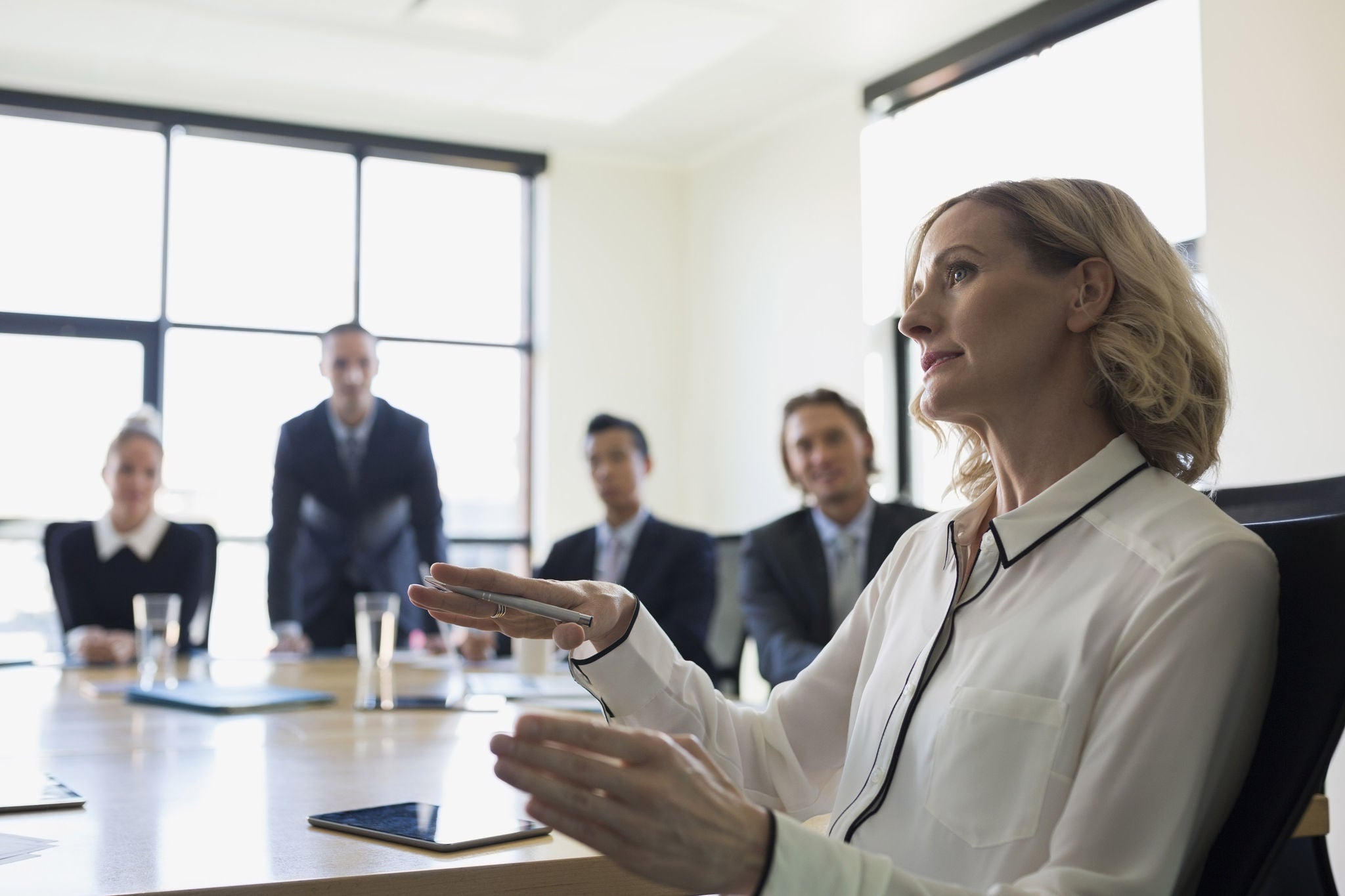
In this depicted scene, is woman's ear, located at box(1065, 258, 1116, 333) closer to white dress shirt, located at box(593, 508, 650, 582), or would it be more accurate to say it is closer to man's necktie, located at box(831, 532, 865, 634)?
man's necktie, located at box(831, 532, 865, 634)

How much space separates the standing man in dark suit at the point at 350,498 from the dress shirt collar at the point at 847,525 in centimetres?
129

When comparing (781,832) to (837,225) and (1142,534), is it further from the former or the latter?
(837,225)

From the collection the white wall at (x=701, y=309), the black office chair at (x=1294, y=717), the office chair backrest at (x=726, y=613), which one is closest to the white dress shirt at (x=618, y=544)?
the office chair backrest at (x=726, y=613)

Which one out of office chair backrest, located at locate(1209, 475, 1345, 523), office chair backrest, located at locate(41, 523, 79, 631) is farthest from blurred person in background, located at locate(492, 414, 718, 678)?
office chair backrest, located at locate(1209, 475, 1345, 523)

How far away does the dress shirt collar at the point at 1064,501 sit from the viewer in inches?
48.8

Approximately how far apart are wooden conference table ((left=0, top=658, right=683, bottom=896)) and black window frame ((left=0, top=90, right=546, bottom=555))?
14.0 ft

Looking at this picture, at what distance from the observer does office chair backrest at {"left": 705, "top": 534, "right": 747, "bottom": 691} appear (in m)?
4.23

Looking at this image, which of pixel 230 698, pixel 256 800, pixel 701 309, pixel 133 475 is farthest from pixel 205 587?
pixel 701 309

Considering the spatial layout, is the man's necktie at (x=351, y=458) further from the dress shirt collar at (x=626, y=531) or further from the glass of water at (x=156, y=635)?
the glass of water at (x=156, y=635)

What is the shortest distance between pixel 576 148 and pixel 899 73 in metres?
2.07

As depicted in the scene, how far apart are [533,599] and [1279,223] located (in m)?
3.43

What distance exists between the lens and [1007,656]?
1.16 meters

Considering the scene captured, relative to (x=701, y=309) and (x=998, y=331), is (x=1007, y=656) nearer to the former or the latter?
(x=998, y=331)

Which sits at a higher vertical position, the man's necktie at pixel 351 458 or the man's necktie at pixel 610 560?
the man's necktie at pixel 351 458
